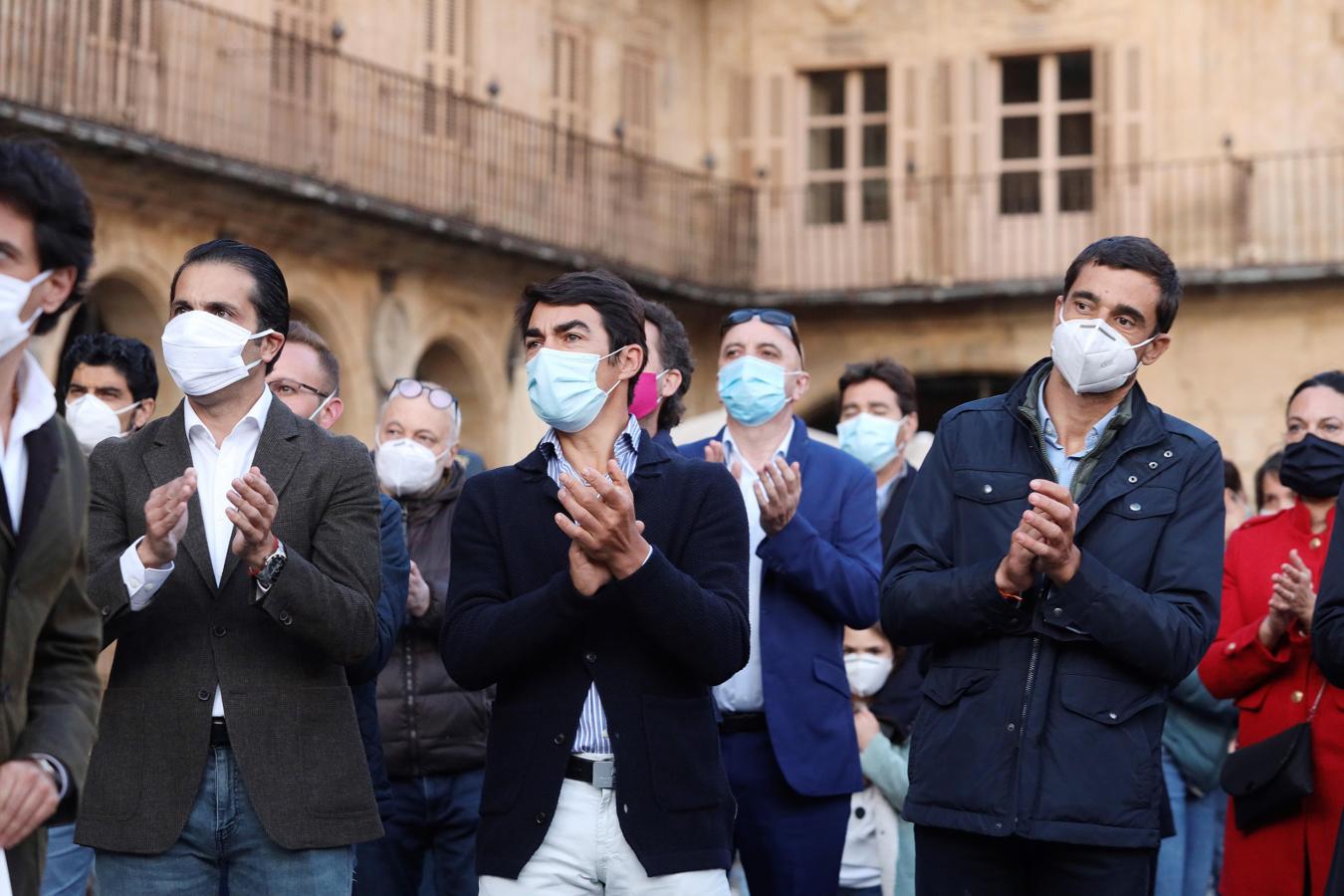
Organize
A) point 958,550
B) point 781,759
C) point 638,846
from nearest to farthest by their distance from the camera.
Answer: point 638,846 < point 958,550 < point 781,759

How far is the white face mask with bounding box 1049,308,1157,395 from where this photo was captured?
17.4ft

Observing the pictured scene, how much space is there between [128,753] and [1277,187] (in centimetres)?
2177

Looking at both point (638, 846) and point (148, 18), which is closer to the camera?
point (638, 846)

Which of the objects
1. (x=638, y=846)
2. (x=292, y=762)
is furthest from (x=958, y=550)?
(x=292, y=762)

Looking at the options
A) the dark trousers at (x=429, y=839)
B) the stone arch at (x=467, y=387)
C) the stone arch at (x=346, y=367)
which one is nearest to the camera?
the dark trousers at (x=429, y=839)

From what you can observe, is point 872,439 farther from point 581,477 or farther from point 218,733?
point 218,733

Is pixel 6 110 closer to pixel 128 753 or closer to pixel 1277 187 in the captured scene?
pixel 128 753

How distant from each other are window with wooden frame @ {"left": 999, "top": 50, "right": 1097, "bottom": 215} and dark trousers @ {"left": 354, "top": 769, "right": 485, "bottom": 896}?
1965cm

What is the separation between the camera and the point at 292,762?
504 cm

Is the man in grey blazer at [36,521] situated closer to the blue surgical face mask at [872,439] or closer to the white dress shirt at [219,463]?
the white dress shirt at [219,463]

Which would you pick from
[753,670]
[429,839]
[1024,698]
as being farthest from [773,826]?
[1024,698]

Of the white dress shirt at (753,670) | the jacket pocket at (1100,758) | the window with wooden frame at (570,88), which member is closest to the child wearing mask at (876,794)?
the white dress shirt at (753,670)

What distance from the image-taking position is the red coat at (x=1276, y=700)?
6.38 m

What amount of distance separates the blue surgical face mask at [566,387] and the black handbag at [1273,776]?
7.97ft
